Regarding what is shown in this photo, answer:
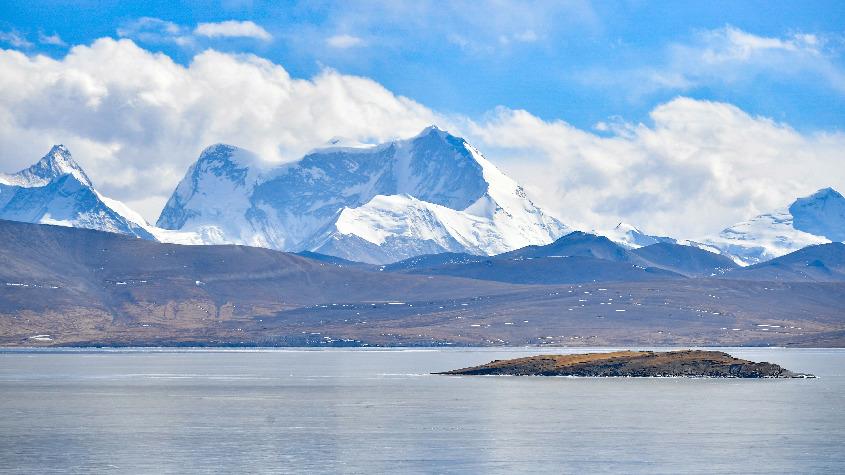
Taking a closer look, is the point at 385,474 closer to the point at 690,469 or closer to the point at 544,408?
the point at 690,469

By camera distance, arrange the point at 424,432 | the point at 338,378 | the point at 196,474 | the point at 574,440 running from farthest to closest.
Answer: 1. the point at 338,378
2. the point at 424,432
3. the point at 574,440
4. the point at 196,474

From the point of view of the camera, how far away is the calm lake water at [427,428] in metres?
85.3

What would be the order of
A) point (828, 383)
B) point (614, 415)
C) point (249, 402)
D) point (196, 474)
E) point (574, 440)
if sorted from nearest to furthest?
1. point (196, 474)
2. point (574, 440)
3. point (614, 415)
4. point (249, 402)
5. point (828, 383)

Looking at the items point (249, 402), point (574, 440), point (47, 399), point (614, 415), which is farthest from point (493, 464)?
point (47, 399)

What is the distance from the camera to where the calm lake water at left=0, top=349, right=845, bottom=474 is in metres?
85.3

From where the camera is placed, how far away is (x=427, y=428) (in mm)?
108250

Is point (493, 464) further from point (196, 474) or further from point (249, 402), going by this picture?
point (249, 402)

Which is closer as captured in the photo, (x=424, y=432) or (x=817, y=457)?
(x=817, y=457)

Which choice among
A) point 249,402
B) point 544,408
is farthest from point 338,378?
point 544,408

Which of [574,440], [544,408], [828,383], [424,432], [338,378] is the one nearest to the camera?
[574,440]

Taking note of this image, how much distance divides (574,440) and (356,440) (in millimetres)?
15381

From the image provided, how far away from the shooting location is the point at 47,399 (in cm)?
14350

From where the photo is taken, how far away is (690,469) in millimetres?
81875

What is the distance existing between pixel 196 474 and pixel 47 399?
68594mm
